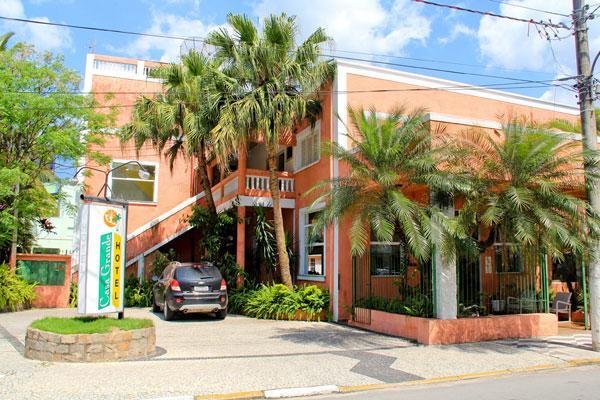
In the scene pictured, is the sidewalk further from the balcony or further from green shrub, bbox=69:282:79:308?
green shrub, bbox=69:282:79:308

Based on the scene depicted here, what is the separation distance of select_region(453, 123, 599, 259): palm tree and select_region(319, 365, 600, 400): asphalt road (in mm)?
2557

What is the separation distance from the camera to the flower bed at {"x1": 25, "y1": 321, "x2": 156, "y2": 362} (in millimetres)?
8922

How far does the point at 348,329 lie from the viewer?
13.3 metres

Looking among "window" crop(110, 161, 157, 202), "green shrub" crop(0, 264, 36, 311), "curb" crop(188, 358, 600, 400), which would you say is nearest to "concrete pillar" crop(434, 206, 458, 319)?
"curb" crop(188, 358, 600, 400)

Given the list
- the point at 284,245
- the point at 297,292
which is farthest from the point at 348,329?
the point at 284,245

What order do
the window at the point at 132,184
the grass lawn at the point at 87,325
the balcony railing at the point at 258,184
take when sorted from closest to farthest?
the grass lawn at the point at 87,325 → the balcony railing at the point at 258,184 → the window at the point at 132,184

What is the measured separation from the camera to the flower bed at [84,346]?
351 inches

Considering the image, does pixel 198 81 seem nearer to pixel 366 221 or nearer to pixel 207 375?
pixel 366 221

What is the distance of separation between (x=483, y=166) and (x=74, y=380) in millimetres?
8450

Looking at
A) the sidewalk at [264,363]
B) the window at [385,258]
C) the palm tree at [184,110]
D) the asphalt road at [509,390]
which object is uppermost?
the palm tree at [184,110]

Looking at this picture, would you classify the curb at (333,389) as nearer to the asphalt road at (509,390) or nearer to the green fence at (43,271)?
the asphalt road at (509,390)

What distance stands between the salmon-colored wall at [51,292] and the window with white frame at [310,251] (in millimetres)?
9026

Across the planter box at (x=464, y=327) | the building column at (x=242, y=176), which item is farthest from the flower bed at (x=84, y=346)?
the building column at (x=242, y=176)

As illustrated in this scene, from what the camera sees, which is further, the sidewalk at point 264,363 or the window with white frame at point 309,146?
the window with white frame at point 309,146
